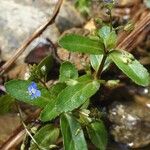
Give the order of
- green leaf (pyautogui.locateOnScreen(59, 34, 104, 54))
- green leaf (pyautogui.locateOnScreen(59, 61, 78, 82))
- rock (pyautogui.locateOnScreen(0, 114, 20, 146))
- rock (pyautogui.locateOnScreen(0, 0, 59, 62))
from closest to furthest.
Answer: green leaf (pyautogui.locateOnScreen(59, 34, 104, 54)) → green leaf (pyautogui.locateOnScreen(59, 61, 78, 82)) → rock (pyautogui.locateOnScreen(0, 114, 20, 146)) → rock (pyautogui.locateOnScreen(0, 0, 59, 62))

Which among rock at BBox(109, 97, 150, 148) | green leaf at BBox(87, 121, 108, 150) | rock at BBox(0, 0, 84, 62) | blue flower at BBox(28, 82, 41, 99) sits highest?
blue flower at BBox(28, 82, 41, 99)

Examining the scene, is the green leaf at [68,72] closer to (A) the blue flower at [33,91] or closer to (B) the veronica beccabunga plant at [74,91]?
(B) the veronica beccabunga plant at [74,91]

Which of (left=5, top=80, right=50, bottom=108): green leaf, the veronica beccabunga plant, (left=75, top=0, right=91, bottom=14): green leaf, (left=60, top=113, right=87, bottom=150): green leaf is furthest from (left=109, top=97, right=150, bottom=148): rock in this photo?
(left=75, top=0, right=91, bottom=14): green leaf

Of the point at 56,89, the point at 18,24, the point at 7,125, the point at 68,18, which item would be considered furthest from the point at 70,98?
the point at 68,18

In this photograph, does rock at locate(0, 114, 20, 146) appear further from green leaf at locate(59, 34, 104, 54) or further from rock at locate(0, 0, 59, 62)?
green leaf at locate(59, 34, 104, 54)

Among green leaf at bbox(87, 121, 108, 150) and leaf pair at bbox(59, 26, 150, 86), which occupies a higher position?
leaf pair at bbox(59, 26, 150, 86)

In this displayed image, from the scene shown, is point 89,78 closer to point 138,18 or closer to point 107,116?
point 107,116

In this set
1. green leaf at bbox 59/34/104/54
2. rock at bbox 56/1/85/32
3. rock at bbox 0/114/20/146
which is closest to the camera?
green leaf at bbox 59/34/104/54
